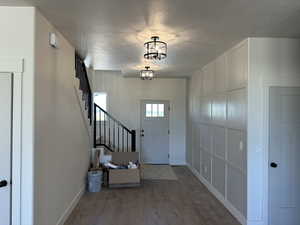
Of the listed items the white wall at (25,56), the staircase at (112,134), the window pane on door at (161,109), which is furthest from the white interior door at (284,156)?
the staircase at (112,134)

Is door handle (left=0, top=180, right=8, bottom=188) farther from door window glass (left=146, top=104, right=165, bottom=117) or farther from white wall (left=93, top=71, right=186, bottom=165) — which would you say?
door window glass (left=146, top=104, right=165, bottom=117)

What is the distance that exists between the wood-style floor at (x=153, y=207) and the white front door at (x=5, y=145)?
1.29 m

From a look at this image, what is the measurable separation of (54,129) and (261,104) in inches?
111

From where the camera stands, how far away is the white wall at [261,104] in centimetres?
338

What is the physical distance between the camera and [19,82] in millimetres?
2418

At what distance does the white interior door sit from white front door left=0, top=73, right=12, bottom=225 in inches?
127

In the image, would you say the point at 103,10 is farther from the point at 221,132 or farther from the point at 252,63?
the point at 221,132

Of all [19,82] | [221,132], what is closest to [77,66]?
[19,82]

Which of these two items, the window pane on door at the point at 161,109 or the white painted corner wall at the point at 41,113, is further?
the window pane on door at the point at 161,109

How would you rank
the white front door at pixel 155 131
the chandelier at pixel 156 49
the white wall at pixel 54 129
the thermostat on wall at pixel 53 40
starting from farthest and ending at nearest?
the white front door at pixel 155 131 < the chandelier at pixel 156 49 < the thermostat on wall at pixel 53 40 < the white wall at pixel 54 129

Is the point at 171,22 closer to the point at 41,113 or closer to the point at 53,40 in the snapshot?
the point at 53,40

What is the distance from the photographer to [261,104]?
3.38 m

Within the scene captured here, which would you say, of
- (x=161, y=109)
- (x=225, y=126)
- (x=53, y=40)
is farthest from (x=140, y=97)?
(x=53, y=40)

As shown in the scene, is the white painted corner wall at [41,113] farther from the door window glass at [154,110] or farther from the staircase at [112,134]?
the door window glass at [154,110]
